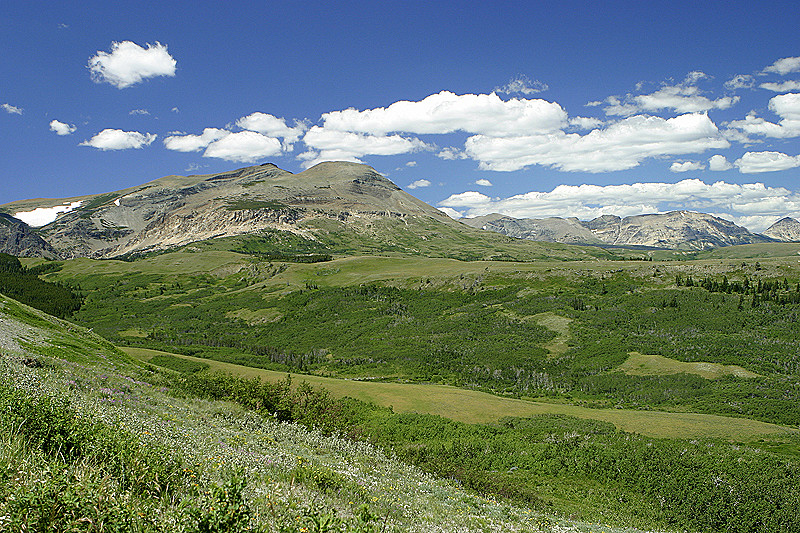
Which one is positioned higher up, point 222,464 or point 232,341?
point 222,464

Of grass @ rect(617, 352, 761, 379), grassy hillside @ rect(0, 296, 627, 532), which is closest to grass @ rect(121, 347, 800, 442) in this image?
grassy hillside @ rect(0, 296, 627, 532)

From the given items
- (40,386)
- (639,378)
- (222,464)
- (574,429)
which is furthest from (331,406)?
(639,378)

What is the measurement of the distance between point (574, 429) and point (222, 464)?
39.3m

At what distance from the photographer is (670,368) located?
85625 mm

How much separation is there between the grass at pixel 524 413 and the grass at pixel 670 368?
3058cm

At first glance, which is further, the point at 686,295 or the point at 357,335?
the point at 357,335

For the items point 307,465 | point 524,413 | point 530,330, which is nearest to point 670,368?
point 530,330

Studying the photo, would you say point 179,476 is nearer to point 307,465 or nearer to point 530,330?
point 307,465

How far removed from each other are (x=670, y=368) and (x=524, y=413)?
50118 mm

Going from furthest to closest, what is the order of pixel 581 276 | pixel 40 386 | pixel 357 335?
1. pixel 581 276
2. pixel 357 335
3. pixel 40 386

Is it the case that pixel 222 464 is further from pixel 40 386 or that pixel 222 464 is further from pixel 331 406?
pixel 331 406

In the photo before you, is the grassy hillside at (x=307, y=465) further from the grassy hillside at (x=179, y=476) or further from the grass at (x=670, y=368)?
the grass at (x=670, y=368)

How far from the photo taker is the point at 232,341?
144125mm

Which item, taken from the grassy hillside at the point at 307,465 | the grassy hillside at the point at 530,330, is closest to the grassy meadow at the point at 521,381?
the grassy hillside at the point at 307,465
